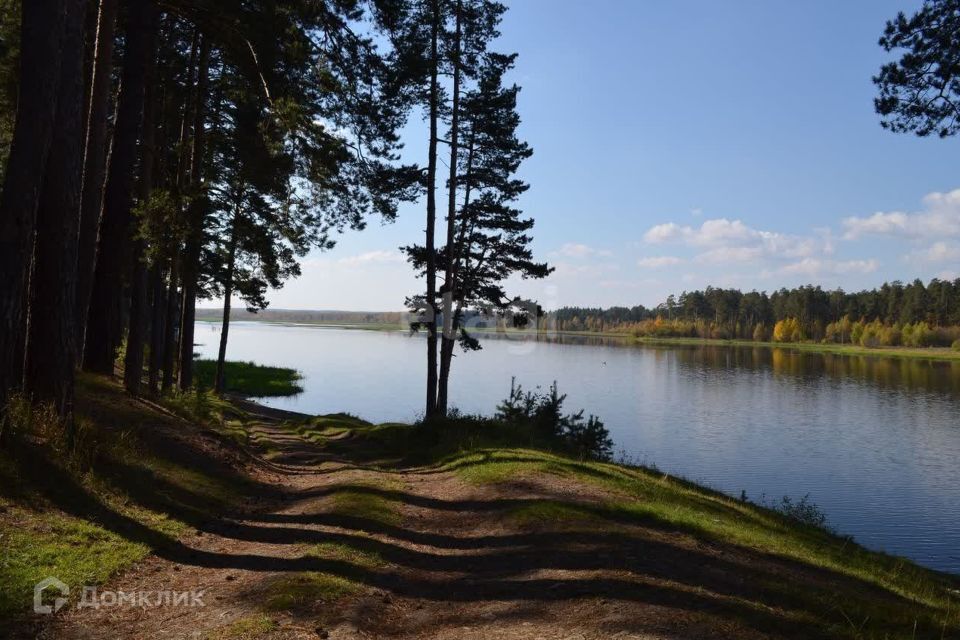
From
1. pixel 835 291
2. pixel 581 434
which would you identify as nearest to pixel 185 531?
pixel 581 434

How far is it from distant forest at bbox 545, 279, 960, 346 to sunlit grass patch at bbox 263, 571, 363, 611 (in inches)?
4803

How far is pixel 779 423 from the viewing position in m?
30.8

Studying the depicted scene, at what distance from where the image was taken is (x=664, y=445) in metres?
24.8

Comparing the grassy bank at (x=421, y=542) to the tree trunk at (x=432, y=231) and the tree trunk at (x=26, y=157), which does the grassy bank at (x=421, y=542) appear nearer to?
the tree trunk at (x=26, y=157)

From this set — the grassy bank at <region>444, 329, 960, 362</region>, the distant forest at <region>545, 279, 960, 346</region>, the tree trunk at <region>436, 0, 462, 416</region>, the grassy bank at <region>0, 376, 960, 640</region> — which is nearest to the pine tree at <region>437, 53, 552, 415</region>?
the tree trunk at <region>436, 0, 462, 416</region>

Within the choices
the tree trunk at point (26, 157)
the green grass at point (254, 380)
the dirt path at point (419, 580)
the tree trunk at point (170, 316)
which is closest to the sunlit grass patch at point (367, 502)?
the dirt path at point (419, 580)

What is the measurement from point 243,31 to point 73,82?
4.45 metres

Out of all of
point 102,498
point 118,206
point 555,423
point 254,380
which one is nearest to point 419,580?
point 102,498

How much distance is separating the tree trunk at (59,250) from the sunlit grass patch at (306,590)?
4114 mm

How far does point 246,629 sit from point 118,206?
11.6 m

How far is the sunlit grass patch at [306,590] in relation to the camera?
5086 mm

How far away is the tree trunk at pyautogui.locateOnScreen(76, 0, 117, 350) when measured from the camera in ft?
35.0

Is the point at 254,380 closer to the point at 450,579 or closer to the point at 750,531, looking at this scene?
the point at 750,531

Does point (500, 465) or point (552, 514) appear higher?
point (552, 514)
